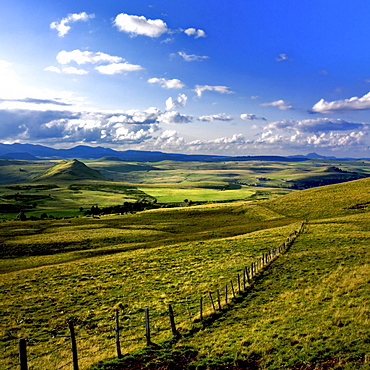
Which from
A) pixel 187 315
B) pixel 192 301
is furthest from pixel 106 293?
pixel 187 315

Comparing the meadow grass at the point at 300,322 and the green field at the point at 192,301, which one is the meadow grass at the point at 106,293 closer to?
the green field at the point at 192,301

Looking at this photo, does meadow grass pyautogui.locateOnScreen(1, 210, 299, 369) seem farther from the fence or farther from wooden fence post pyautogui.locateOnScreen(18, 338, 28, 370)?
wooden fence post pyautogui.locateOnScreen(18, 338, 28, 370)

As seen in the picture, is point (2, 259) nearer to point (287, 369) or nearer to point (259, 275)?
point (259, 275)

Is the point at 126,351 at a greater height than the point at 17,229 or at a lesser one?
greater

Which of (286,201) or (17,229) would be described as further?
(286,201)

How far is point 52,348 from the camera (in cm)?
2022

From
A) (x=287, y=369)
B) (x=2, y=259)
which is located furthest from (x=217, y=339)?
(x=2, y=259)

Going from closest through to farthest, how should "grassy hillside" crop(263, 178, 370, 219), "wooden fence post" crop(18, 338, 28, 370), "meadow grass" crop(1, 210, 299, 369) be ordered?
"wooden fence post" crop(18, 338, 28, 370)
"meadow grass" crop(1, 210, 299, 369)
"grassy hillside" crop(263, 178, 370, 219)

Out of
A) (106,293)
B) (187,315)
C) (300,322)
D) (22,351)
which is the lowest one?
(106,293)

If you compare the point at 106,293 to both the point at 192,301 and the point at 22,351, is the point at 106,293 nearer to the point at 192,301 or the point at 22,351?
the point at 192,301

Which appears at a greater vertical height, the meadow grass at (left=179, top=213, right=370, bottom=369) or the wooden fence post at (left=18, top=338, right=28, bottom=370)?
the wooden fence post at (left=18, top=338, right=28, bottom=370)

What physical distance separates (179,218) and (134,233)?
2760cm

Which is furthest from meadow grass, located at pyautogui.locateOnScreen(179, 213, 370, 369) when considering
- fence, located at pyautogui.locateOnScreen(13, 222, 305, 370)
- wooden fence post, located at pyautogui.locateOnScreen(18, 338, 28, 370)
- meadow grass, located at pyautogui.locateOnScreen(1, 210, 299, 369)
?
wooden fence post, located at pyautogui.locateOnScreen(18, 338, 28, 370)

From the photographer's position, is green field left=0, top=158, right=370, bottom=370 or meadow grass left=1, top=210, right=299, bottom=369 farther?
meadow grass left=1, top=210, right=299, bottom=369
